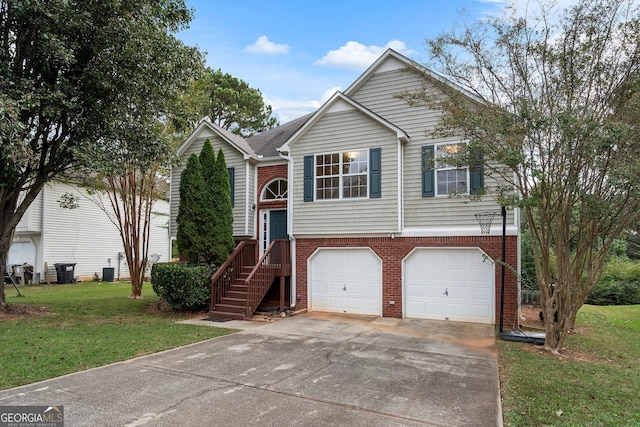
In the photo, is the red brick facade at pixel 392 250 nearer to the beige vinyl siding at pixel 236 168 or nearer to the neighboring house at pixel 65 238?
the beige vinyl siding at pixel 236 168

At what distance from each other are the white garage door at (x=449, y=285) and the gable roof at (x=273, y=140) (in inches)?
238

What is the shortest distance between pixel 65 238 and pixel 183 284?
1368 cm

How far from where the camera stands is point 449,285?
10836 millimetres

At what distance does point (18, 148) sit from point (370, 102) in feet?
29.7

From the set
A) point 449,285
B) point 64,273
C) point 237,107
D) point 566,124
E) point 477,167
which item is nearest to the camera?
point 566,124

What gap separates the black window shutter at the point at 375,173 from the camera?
1130cm

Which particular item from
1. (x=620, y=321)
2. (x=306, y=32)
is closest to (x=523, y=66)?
(x=620, y=321)

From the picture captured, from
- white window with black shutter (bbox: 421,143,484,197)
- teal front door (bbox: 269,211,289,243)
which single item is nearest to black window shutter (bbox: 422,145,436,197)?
white window with black shutter (bbox: 421,143,484,197)

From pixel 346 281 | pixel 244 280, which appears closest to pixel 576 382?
pixel 346 281

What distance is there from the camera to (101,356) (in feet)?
21.9

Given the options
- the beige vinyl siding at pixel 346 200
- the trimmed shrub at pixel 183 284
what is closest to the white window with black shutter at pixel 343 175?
the beige vinyl siding at pixel 346 200

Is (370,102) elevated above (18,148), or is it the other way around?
(370,102)

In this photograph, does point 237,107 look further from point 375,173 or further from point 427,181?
point 427,181

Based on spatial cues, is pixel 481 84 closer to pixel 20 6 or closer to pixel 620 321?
pixel 620 321
